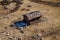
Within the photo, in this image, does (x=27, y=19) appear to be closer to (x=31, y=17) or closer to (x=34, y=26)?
(x=31, y=17)

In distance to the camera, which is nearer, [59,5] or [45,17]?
[45,17]

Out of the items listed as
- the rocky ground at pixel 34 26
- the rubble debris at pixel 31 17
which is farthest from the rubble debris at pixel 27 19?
the rocky ground at pixel 34 26

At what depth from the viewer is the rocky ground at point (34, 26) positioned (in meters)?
5.64

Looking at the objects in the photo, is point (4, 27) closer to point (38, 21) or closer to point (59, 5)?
point (38, 21)

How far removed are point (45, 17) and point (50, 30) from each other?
3.18ft

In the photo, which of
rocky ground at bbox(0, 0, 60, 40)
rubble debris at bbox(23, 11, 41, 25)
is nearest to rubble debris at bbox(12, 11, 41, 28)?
rubble debris at bbox(23, 11, 41, 25)

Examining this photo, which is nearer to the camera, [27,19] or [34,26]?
[34,26]

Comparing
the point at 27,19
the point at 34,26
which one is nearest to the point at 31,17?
the point at 27,19

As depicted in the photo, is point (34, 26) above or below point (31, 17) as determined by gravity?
below

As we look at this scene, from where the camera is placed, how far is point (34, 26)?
6.21 metres

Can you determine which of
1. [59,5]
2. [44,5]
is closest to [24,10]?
[44,5]

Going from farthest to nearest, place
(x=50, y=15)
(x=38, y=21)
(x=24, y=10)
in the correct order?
(x=24, y=10), (x=50, y=15), (x=38, y=21)

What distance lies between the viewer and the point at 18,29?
19.8ft

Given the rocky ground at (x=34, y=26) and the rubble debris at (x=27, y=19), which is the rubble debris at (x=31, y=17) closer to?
the rubble debris at (x=27, y=19)
